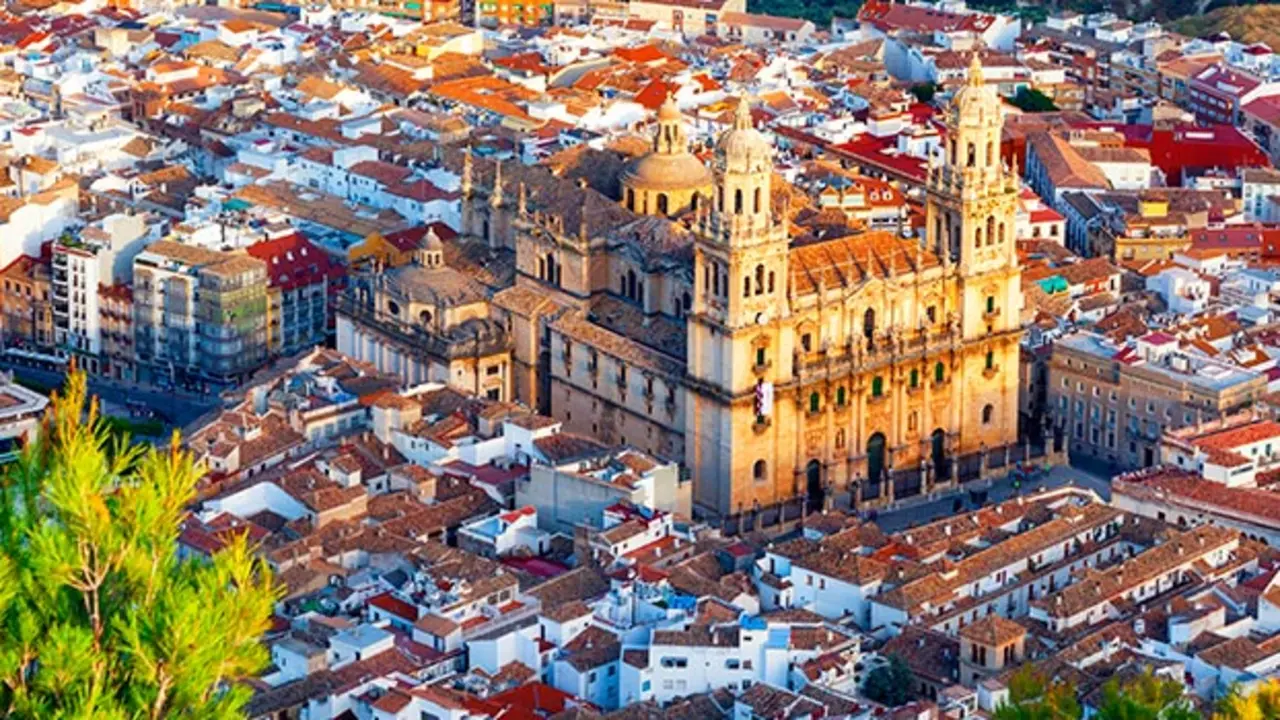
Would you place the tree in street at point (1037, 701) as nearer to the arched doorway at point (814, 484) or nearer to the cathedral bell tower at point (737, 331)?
the cathedral bell tower at point (737, 331)

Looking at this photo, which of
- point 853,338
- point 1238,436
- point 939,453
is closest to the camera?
point 1238,436

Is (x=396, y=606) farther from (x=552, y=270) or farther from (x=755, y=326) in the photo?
(x=552, y=270)

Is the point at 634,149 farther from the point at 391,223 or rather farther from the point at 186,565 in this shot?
the point at 186,565

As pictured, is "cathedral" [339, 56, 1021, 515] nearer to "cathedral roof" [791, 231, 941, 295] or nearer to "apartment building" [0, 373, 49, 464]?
"cathedral roof" [791, 231, 941, 295]

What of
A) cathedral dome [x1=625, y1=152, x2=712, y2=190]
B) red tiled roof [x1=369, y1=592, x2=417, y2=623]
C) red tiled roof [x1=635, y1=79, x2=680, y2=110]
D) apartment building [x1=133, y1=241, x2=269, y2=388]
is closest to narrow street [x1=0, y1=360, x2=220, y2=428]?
apartment building [x1=133, y1=241, x2=269, y2=388]

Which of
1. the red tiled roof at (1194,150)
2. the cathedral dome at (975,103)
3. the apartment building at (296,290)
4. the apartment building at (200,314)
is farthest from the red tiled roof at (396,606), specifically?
the red tiled roof at (1194,150)

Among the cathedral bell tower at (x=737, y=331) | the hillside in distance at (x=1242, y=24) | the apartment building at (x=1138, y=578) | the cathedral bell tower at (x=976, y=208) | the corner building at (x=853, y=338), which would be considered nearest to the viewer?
the apartment building at (x=1138, y=578)

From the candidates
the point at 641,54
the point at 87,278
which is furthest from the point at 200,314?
the point at 641,54
